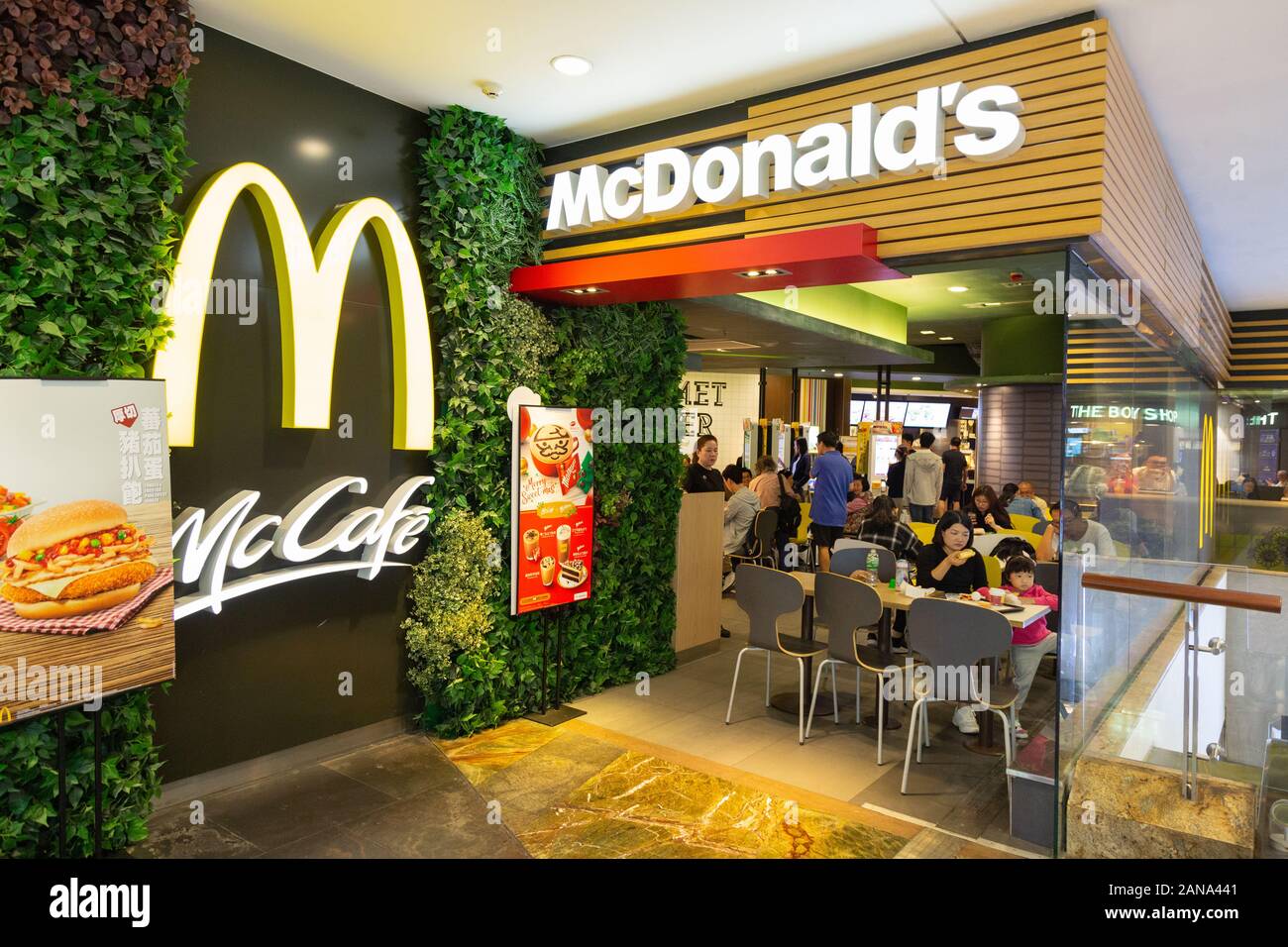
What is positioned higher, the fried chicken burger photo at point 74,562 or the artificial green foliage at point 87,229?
the artificial green foliage at point 87,229

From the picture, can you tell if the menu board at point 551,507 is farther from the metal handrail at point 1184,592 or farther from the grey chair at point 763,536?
the grey chair at point 763,536

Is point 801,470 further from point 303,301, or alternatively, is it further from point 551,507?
point 303,301

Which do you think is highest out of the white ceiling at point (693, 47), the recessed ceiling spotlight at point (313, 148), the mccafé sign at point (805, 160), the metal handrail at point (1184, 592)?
the white ceiling at point (693, 47)

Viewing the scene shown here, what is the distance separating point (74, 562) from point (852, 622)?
3.70 m

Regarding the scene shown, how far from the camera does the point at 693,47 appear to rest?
3.76 meters

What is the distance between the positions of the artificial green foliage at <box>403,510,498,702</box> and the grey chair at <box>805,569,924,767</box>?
78.8 inches

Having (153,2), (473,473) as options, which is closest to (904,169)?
(473,473)

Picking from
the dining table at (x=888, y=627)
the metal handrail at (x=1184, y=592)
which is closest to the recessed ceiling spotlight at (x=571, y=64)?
the dining table at (x=888, y=627)

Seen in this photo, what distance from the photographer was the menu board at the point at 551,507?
4.82 meters

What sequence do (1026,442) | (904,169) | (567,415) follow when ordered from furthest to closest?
(1026,442), (567,415), (904,169)

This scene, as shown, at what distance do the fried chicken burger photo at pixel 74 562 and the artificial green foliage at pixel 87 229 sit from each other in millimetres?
519
